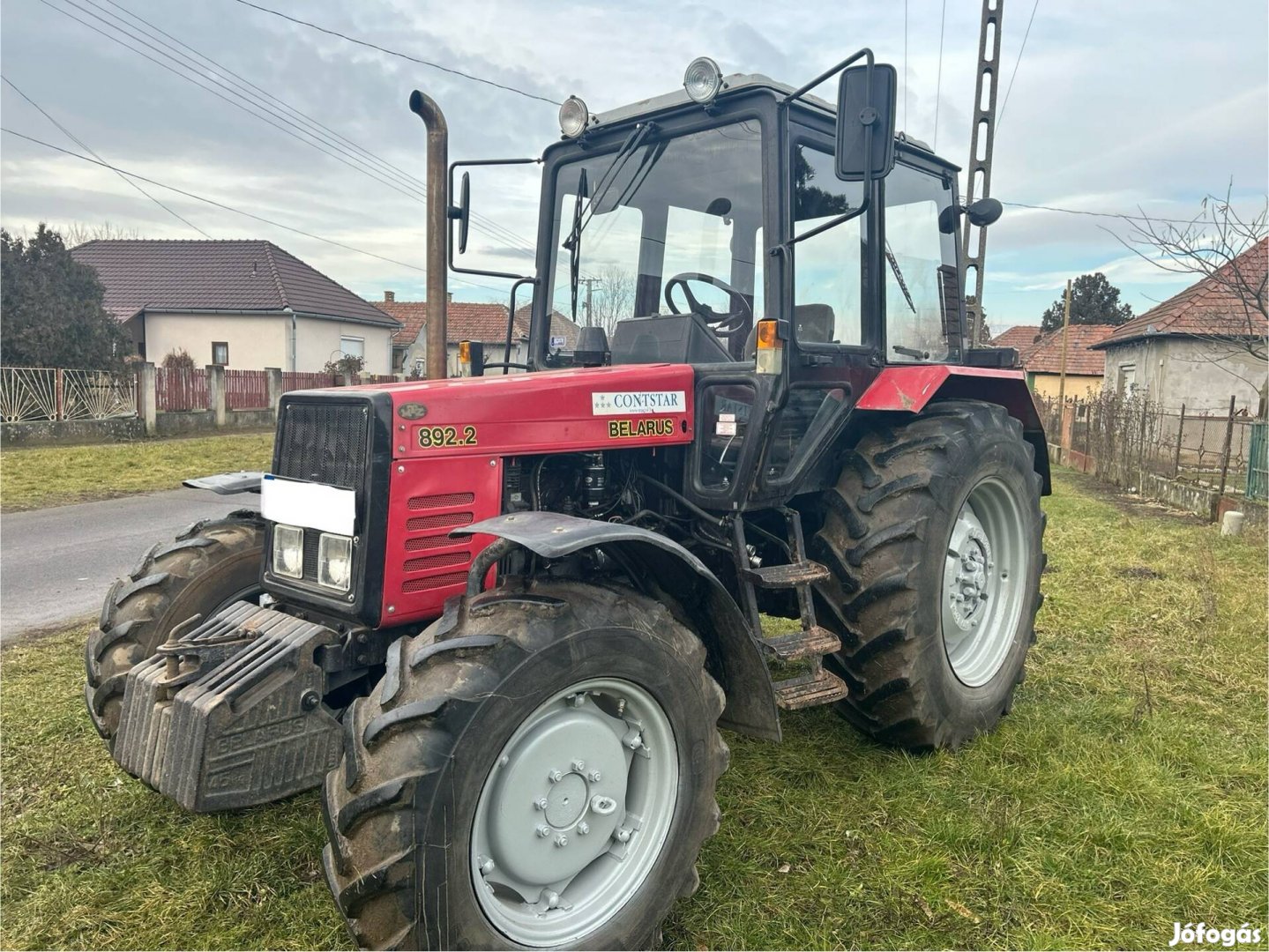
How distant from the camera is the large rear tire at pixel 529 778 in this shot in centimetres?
207

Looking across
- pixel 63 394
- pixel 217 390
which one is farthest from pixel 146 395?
pixel 217 390

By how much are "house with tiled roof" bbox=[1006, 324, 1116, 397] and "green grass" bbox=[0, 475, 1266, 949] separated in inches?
1407

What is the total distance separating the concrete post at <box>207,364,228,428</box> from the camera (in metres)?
19.0

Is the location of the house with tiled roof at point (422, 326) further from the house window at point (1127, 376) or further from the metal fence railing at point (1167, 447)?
the metal fence railing at point (1167, 447)

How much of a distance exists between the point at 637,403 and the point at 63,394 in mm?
16865

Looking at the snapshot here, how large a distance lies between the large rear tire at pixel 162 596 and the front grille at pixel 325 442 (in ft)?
2.16

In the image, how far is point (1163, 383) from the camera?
67.1 ft

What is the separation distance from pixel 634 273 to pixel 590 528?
5.67ft

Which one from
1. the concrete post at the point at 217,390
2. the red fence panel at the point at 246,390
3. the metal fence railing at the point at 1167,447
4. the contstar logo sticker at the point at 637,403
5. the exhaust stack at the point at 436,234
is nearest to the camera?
the contstar logo sticker at the point at 637,403

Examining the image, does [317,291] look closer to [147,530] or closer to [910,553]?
[147,530]

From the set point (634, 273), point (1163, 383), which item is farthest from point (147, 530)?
point (1163, 383)

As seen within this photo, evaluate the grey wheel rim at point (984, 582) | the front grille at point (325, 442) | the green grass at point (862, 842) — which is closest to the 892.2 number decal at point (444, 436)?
the front grille at point (325, 442)

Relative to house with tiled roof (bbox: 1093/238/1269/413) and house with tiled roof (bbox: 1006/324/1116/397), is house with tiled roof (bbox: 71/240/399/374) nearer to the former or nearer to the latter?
house with tiled roof (bbox: 1093/238/1269/413)

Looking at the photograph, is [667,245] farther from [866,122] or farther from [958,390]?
[958,390]
